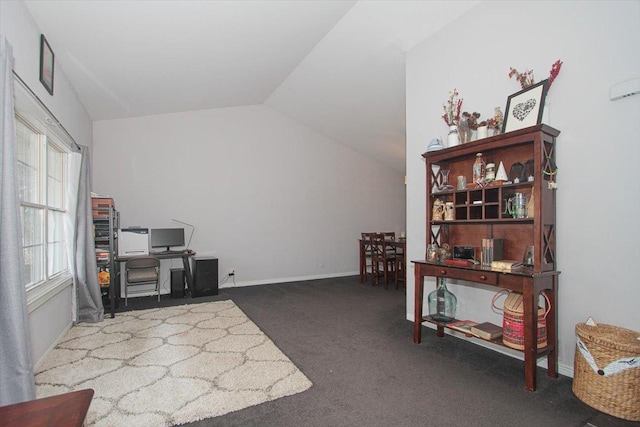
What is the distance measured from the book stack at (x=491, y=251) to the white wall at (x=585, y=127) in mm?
388

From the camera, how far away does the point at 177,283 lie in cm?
504

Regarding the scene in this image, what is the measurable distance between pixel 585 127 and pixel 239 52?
339cm

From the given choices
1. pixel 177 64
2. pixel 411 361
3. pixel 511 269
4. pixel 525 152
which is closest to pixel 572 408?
pixel 511 269

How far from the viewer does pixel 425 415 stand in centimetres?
192

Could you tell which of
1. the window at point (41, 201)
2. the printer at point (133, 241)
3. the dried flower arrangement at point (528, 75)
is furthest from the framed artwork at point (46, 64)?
the dried flower arrangement at point (528, 75)

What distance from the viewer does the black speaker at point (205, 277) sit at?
5.07 meters

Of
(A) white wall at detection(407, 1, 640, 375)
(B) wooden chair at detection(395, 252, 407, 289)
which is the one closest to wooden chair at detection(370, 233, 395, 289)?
(B) wooden chair at detection(395, 252, 407, 289)

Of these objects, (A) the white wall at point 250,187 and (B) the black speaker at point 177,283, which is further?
(A) the white wall at point 250,187

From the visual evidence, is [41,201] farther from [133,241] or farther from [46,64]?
[133,241]

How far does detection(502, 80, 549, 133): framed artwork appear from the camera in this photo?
2.40 metres

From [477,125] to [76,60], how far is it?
383cm

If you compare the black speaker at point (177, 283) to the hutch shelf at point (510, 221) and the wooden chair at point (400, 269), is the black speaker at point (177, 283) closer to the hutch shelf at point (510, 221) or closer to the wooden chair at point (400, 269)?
the wooden chair at point (400, 269)

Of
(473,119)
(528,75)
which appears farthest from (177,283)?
(528,75)

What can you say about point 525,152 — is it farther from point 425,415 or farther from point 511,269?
point 425,415
